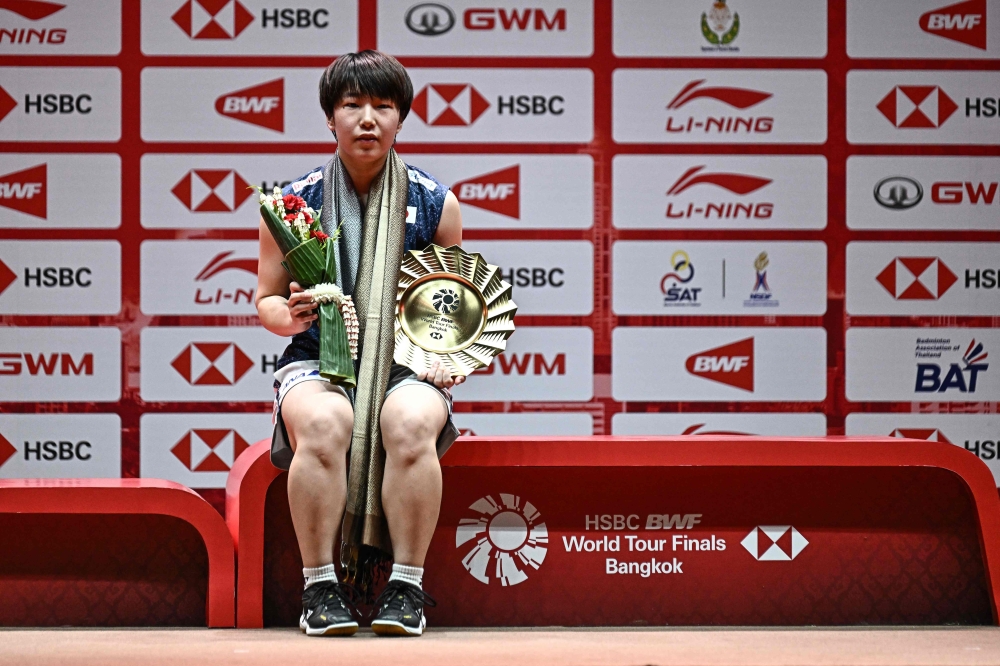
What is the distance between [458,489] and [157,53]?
248 cm

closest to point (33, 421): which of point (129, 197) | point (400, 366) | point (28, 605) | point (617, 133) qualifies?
point (129, 197)

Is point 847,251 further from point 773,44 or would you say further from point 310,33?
point 310,33

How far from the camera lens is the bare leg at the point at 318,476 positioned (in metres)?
2.13

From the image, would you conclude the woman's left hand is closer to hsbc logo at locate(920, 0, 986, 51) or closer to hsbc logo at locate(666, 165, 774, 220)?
hsbc logo at locate(666, 165, 774, 220)

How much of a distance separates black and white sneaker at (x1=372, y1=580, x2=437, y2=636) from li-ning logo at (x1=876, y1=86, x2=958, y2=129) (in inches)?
117

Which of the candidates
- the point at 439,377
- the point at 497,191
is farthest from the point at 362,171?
the point at 497,191

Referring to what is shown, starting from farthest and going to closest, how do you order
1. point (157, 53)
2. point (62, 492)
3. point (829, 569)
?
point (157, 53) < point (829, 569) < point (62, 492)

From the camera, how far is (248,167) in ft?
13.0

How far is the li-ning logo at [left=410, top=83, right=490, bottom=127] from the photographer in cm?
399

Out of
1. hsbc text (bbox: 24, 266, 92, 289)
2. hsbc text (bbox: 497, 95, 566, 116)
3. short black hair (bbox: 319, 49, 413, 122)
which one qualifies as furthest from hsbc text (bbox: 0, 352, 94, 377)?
short black hair (bbox: 319, 49, 413, 122)

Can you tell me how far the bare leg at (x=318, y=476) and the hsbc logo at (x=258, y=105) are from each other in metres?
2.12

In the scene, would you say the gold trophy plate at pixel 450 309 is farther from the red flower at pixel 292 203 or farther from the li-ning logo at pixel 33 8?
the li-ning logo at pixel 33 8

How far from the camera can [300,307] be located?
2211 mm

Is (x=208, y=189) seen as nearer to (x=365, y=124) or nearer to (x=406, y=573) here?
(x=365, y=124)
